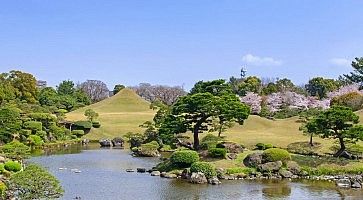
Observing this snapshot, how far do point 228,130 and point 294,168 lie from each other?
21401mm

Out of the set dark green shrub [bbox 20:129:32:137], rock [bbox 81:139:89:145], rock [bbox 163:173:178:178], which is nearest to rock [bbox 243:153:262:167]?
rock [bbox 163:173:178:178]

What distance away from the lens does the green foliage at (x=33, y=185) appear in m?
19.1

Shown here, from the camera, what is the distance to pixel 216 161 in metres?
34.1

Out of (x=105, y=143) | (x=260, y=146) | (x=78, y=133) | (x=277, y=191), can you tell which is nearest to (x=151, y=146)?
(x=260, y=146)

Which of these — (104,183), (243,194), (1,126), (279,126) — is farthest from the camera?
(279,126)

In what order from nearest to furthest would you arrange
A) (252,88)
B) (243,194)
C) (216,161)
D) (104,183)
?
(243,194) < (104,183) < (216,161) < (252,88)

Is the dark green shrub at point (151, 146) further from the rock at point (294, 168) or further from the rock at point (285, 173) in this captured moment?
the rock at point (285, 173)

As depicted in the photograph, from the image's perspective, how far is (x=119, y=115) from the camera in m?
80.6

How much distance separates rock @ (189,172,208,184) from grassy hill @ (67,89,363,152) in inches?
589

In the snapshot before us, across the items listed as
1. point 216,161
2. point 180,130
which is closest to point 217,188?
point 216,161

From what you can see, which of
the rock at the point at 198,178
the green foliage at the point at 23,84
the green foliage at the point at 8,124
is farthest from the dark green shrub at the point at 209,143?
the green foliage at the point at 23,84

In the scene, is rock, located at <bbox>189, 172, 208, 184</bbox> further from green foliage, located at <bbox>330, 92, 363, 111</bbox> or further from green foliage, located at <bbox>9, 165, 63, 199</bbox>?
green foliage, located at <bbox>330, 92, 363, 111</bbox>

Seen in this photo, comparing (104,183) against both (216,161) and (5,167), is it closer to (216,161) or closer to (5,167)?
(5,167)

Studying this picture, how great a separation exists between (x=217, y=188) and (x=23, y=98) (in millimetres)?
58671
